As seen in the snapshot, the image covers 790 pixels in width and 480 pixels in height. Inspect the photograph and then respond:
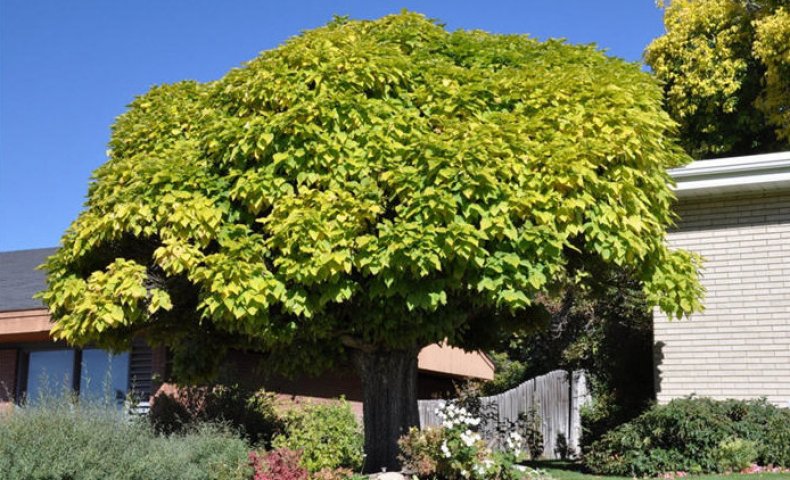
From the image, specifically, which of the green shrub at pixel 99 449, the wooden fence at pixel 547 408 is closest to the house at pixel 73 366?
the wooden fence at pixel 547 408

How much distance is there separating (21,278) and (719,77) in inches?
703

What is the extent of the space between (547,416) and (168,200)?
10.6 meters

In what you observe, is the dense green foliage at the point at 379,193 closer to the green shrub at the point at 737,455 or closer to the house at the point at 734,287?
the house at the point at 734,287

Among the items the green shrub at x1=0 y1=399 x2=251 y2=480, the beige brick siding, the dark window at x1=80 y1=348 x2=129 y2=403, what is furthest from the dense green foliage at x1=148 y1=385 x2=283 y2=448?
the beige brick siding

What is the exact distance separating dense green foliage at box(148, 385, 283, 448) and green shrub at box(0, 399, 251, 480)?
11.1 ft

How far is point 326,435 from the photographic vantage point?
14.6 metres

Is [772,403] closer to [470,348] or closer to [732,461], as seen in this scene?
[732,461]

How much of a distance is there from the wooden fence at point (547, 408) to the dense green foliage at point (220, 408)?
452 cm

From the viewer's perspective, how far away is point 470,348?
46.3 ft

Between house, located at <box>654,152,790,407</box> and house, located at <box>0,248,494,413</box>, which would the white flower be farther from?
house, located at <box>0,248,494,413</box>

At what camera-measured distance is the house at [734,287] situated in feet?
42.8

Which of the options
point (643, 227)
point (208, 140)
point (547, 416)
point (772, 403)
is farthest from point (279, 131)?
point (547, 416)

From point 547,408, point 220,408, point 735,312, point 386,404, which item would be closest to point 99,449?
point 386,404

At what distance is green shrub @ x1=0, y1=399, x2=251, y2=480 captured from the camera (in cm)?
915
